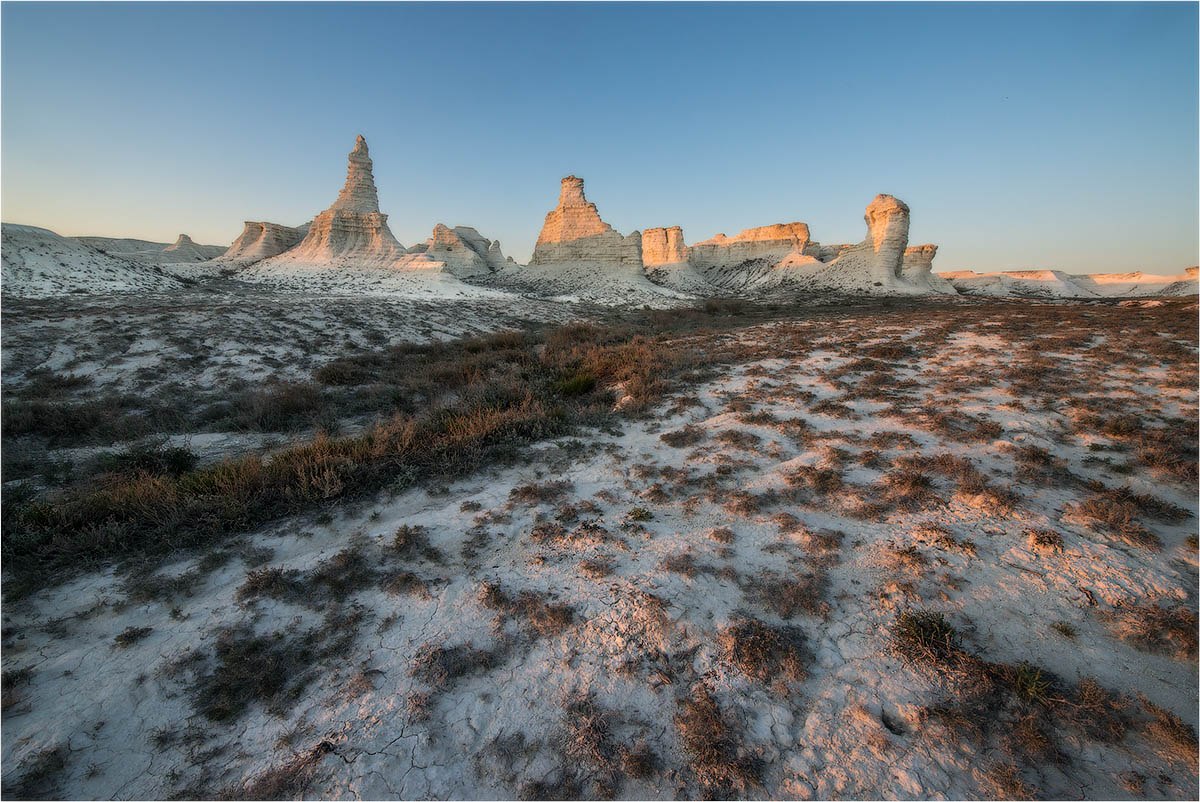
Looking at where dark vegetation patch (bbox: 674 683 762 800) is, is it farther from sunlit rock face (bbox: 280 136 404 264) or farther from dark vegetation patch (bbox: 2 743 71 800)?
sunlit rock face (bbox: 280 136 404 264)

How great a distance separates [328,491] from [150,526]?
5.18 ft

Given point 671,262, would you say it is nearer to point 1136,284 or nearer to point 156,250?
point 1136,284

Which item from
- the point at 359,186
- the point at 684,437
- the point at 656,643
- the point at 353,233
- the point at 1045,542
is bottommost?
the point at 656,643

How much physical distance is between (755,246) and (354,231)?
60.2 meters

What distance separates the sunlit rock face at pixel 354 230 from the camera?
47094 millimetres

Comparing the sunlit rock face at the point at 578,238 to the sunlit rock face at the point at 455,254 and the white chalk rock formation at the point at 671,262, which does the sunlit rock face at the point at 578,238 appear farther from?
Result: the white chalk rock formation at the point at 671,262

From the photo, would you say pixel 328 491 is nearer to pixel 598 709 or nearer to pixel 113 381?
pixel 598 709

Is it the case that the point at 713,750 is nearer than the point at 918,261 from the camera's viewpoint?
Yes

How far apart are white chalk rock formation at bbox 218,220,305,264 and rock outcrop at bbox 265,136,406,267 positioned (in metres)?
13.0

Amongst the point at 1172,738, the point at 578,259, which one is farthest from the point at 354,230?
the point at 1172,738

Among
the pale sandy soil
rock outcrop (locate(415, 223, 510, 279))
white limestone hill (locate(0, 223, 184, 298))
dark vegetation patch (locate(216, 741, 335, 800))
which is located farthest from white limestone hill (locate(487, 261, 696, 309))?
dark vegetation patch (locate(216, 741, 335, 800))

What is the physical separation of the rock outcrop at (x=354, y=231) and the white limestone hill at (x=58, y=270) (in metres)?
15.5

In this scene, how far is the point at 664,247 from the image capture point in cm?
7731

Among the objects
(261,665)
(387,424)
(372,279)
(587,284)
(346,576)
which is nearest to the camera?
(261,665)
